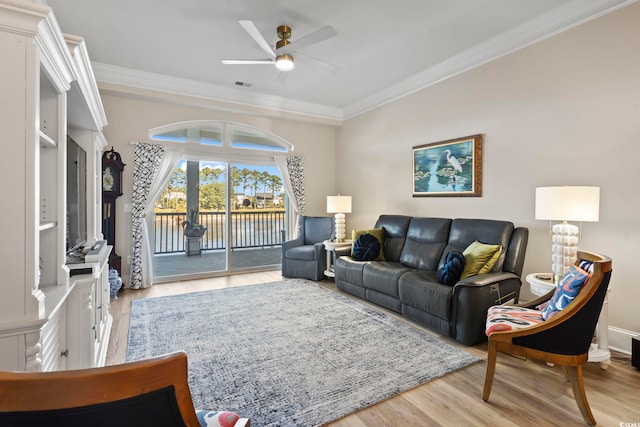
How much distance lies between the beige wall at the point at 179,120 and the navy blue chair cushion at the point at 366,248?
205 cm

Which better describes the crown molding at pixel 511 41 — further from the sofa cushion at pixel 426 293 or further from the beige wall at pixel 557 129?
the sofa cushion at pixel 426 293

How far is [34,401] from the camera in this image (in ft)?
1.97

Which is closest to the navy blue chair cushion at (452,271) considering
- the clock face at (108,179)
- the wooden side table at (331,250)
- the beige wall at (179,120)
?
the wooden side table at (331,250)

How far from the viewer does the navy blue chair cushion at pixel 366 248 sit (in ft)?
13.5

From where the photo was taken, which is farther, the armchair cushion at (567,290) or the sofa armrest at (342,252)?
the sofa armrest at (342,252)

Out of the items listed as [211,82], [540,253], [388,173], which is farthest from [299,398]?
[211,82]

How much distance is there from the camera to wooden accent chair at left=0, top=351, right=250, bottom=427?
598mm

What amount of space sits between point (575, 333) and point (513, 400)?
1.87ft

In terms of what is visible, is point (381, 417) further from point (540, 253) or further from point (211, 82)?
point (211, 82)

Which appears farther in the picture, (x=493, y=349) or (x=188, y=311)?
(x=188, y=311)

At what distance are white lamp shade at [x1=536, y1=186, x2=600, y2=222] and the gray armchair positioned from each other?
3.19 m

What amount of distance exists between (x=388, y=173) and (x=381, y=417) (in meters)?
3.82

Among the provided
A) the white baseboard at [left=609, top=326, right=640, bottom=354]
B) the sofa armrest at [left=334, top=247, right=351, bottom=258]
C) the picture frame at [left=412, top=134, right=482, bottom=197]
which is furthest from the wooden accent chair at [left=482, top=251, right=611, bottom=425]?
the sofa armrest at [left=334, top=247, right=351, bottom=258]

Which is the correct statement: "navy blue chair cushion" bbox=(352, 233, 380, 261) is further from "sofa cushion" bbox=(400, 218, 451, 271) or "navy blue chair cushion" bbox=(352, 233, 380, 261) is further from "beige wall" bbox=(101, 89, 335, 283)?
"beige wall" bbox=(101, 89, 335, 283)
